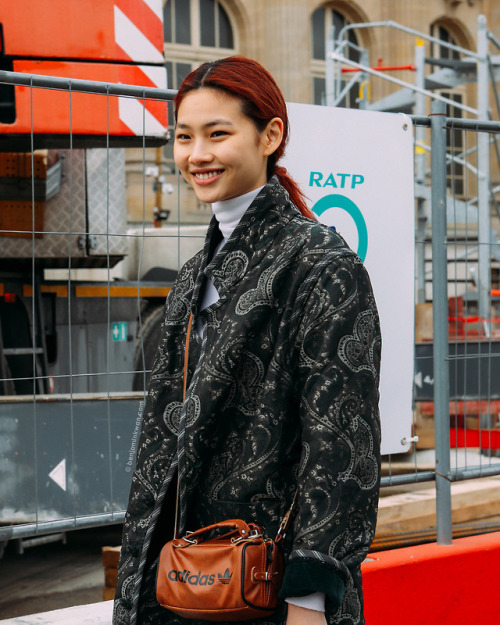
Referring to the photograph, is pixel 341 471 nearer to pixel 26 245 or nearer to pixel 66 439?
pixel 66 439

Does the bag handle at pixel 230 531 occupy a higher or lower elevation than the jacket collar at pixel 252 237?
lower

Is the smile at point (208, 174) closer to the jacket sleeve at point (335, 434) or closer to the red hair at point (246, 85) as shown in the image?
the red hair at point (246, 85)

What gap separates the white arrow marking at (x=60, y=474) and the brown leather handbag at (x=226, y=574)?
1.64 metres

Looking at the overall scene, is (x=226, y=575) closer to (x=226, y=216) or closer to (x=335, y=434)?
(x=335, y=434)

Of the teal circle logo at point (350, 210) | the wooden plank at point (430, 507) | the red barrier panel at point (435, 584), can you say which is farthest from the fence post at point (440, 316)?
the wooden plank at point (430, 507)

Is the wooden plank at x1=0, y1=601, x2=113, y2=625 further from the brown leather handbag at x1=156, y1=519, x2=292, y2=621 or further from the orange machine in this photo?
the orange machine

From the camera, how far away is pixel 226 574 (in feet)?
5.33

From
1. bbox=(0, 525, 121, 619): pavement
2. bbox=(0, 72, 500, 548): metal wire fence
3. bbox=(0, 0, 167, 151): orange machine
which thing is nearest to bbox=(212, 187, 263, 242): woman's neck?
bbox=(0, 72, 500, 548): metal wire fence

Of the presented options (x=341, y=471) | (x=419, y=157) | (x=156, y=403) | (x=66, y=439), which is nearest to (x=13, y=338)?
(x=66, y=439)

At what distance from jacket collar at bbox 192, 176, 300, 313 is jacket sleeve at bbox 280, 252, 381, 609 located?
16 centimetres

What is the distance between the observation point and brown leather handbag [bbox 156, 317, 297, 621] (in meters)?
1.62

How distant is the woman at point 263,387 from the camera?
1.65 metres

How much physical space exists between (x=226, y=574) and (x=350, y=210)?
1819mm

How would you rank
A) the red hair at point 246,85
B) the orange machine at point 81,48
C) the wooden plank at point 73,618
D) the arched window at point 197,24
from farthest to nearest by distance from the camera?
the arched window at point 197,24
the orange machine at point 81,48
the wooden plank at point 73,618
the red hair at point 246,85
